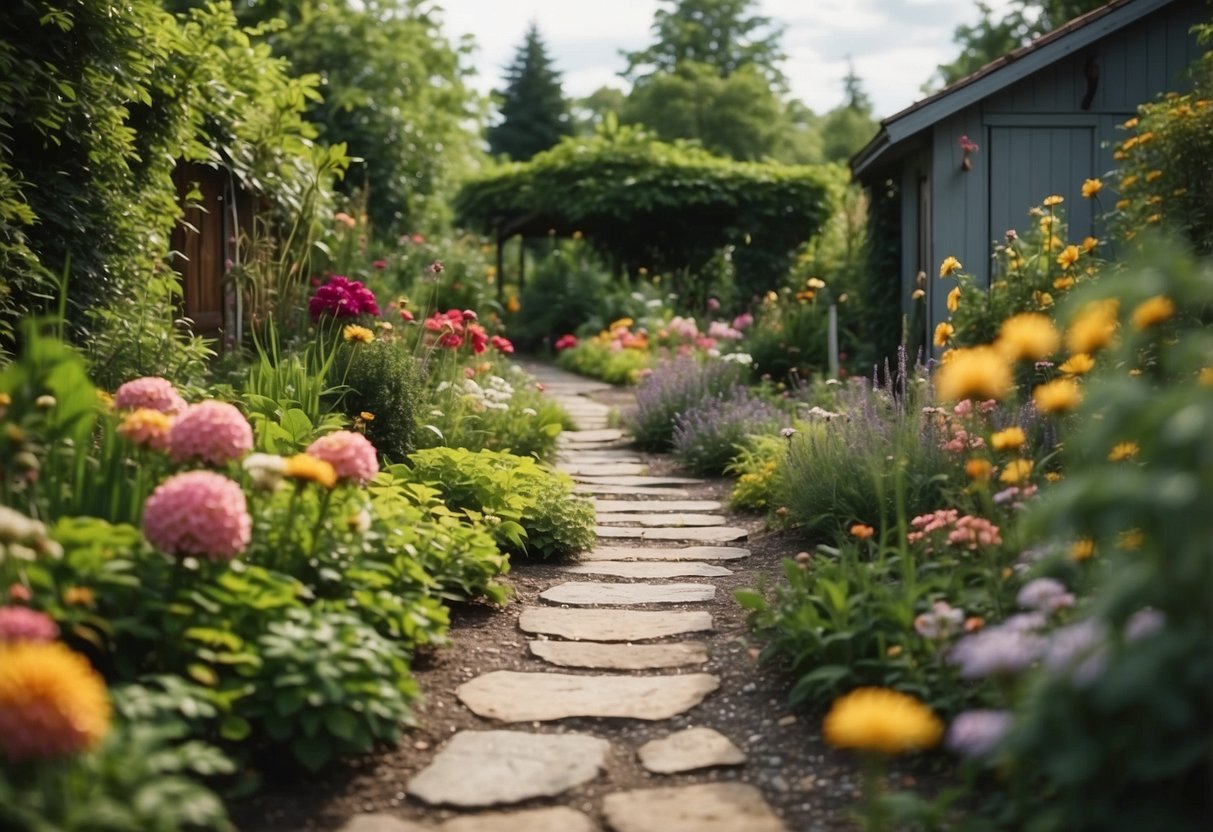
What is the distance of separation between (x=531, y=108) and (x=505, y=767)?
3614 centimetres

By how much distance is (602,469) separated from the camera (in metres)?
7.01

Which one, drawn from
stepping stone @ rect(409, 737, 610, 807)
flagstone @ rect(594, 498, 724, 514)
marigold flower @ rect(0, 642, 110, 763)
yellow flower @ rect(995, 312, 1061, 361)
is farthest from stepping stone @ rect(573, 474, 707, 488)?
marigold flower @ rect(0, 642, 110, 763)

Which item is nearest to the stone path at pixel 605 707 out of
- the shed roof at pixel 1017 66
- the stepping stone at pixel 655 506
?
the stepping stone at pixel 655 506

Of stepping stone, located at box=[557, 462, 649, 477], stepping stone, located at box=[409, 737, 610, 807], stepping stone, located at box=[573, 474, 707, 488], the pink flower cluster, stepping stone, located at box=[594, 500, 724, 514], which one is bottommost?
stepping stone, located at box=[409, 737, 610, 807]

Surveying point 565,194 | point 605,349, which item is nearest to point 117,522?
point 605,349

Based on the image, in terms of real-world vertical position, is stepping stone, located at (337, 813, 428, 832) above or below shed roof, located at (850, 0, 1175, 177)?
below

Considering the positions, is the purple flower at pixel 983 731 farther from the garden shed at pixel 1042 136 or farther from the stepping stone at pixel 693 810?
the garden shed at pixel 1042 136

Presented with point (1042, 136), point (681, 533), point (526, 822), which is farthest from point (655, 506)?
point (1042, 136)

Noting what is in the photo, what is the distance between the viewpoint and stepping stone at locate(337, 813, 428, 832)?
7.87 ft

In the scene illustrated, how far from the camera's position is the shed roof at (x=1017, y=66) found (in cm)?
797

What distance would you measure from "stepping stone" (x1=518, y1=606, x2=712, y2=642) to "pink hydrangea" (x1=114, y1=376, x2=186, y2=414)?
1395 mm

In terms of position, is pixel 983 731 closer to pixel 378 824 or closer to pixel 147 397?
pixel 378 824

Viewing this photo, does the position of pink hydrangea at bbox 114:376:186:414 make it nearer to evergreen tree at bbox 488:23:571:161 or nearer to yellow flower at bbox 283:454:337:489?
yellow flower at bbox 283:454:337:489

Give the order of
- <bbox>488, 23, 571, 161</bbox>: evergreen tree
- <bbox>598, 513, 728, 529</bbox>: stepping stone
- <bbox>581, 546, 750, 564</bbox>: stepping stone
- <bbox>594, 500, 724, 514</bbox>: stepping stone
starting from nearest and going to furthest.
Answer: <bbox>581, 546, 750, 564</bbox>: stepping stone
<bbox>598, 513, 728, 529</bbox>: stepping stone
<bbox>594, 500, 724, 514</bbox>: stepping stone
<bbox>488, 23, 571, 161</bbox>: evergreen tree
